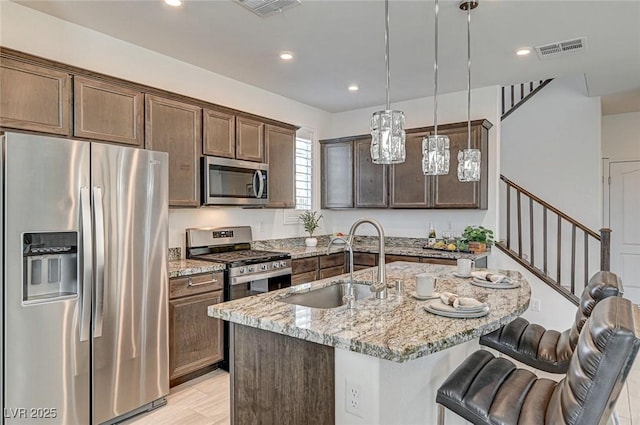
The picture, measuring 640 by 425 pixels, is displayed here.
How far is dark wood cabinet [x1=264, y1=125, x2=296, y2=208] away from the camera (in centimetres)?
432

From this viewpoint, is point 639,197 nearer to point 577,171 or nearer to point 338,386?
point 577,171

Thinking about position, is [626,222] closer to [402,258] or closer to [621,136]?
[621,136]

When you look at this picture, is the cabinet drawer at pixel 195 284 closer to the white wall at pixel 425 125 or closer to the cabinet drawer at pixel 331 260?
the cabinet drawer at pixel 331 260

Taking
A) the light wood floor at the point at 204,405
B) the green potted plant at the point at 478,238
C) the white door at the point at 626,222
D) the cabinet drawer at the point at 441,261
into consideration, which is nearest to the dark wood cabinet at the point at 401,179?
the green potted plant at the point at 478,238

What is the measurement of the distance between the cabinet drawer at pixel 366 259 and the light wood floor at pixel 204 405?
6.93 feet

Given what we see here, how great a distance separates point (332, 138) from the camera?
18.6ft

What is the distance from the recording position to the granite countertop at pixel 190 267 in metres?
3.03

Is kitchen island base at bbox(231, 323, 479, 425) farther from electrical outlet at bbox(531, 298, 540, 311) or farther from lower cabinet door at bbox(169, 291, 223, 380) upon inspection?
electrical outlet at bbox(531, 298, 540, 311)

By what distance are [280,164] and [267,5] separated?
201cm

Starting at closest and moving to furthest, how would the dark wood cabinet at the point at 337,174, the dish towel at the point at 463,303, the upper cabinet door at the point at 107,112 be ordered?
the dish towel at the point at 463,303
the upper cabinet door at the point at 107,112
the dark wood cabinet at the point at 337,174

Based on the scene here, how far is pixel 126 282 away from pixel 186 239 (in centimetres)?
118

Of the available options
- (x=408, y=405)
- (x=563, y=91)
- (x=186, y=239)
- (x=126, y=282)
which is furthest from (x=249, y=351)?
(x=563, y=91)

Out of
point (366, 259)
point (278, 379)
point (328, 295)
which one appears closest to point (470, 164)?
point (328, 295)

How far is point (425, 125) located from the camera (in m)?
4.98
